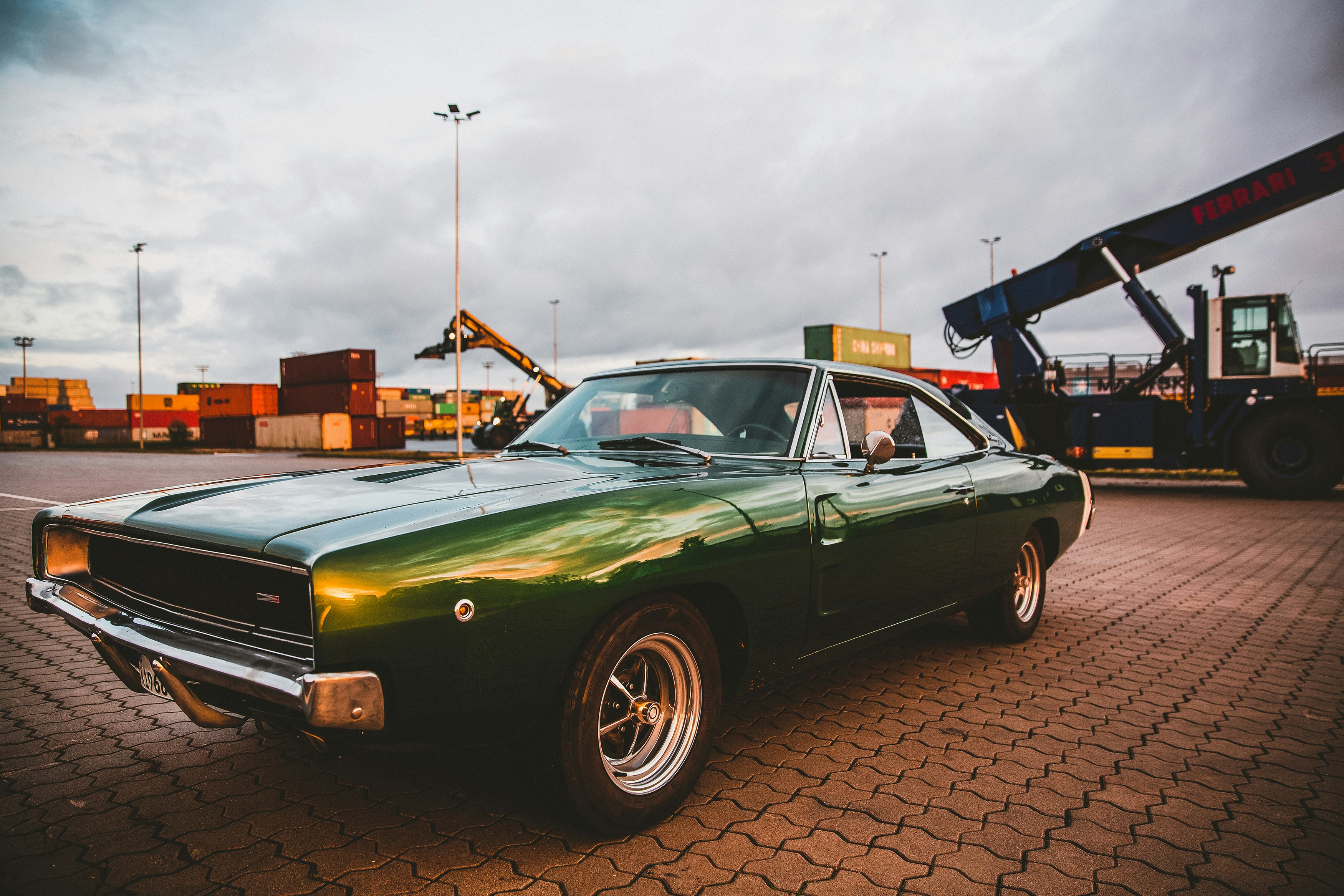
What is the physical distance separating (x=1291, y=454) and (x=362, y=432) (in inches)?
1665

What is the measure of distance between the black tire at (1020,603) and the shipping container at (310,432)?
Result: 1609 inches

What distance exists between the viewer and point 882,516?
2930mm

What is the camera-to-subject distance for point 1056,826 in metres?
2.28

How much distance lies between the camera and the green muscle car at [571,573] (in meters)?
1.73

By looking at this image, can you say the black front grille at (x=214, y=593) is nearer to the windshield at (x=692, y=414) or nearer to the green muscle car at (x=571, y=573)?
the green muscle car at (x=571, y=573)

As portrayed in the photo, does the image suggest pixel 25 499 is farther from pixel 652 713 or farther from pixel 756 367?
pixel 652 713

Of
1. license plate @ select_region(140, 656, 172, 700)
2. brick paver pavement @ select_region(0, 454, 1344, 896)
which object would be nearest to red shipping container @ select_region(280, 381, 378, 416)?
brick paver pavement @ select_region(0, 454, 1344, 896)

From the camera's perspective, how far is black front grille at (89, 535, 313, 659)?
1.80m

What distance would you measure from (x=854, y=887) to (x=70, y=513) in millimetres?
2646

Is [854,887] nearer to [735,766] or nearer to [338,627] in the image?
[735,766]

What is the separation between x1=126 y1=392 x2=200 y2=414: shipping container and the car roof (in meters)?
89.0

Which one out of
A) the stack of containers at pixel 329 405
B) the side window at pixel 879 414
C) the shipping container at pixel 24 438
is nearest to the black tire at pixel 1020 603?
the side window at pixel 879 414

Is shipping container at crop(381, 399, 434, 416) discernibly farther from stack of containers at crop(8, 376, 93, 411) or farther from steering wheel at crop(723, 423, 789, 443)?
steering wheel at crop(723, 423, 789, 443)

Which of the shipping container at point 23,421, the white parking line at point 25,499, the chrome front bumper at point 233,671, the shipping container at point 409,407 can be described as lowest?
the white parking line at point 25,499
